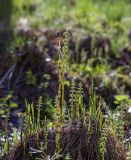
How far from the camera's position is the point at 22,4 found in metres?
6.84

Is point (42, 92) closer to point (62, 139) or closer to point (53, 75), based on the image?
point (53, 75)

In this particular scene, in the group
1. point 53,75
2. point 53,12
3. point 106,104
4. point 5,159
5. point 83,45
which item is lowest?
point 5,159

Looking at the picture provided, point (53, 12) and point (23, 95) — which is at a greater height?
point (53, 12)

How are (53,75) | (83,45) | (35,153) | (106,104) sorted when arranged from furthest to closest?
(83,45)
(53,75)
(106,104)
(35,153)

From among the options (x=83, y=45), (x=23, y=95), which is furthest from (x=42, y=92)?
(x=83, y=45)

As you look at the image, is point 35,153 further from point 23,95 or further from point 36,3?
point 36,3

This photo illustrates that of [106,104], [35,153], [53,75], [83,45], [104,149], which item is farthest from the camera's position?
[83,45]

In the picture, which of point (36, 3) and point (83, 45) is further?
point (36, 3)

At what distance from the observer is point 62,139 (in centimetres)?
287

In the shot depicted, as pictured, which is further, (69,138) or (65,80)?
(65,80)

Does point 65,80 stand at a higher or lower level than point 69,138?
higher

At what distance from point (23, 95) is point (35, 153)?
5.17 feet

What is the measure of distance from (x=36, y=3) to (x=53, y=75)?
107 inches

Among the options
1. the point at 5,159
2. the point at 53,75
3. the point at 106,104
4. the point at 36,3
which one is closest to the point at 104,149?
the point at 5,159
